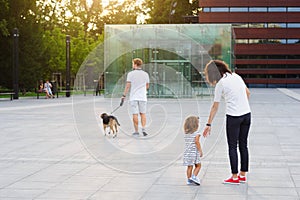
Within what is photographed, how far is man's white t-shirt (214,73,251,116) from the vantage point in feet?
26.3

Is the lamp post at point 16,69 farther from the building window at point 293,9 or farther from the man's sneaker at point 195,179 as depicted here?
the building window at point 293,9

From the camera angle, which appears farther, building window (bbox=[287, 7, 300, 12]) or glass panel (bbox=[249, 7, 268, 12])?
building window (bbox=[287, 7, 300, 12])

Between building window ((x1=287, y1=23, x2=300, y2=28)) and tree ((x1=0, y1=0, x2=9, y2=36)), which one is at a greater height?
building window ((x1=287, y1=23, x2=300, y2=28))

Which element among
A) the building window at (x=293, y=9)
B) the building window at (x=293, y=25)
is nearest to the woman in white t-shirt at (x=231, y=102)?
the building window at (x=293, y=9)

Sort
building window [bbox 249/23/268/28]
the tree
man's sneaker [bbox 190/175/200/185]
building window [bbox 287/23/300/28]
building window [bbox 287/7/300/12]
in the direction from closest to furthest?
man's sneaker [bbox 190/175/200/185] → the tree → building window [bbox 287/7/300/12] → building window [bbox 249/23/268/28] → building window [bbox 287/23/300/28]

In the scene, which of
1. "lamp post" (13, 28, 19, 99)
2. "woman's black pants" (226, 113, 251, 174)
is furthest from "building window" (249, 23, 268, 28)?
"woman's black pants" (226, 113, 251, 174)

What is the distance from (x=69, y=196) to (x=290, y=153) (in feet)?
17.4

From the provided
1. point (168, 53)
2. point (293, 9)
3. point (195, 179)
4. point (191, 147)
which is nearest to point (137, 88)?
point (191, 147)

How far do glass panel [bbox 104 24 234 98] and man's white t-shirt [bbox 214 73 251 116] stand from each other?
27.7 m

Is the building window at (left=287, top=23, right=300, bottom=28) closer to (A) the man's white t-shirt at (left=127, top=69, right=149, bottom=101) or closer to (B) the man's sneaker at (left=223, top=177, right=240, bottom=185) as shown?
(A) the man's white t-shirt at (left=127, top=69, right=149, bottom=101)

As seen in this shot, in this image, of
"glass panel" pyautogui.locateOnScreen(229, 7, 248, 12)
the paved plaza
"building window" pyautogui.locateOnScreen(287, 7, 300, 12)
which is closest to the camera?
the paved plaza

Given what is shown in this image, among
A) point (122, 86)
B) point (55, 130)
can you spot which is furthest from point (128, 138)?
point (122, 86)

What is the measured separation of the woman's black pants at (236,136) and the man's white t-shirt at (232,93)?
0.08 m

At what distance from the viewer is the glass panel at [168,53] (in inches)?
1430
